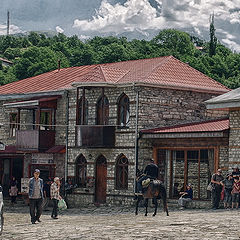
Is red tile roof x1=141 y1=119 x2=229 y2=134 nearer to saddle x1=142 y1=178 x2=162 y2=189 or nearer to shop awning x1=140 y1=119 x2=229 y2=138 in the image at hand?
shop awning x1=140 y1=119 x2=229 y2=138

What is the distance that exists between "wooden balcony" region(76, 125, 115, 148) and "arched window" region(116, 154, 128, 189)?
80cm

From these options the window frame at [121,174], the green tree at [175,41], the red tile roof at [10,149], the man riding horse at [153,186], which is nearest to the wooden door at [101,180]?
the window frame at [121,174]

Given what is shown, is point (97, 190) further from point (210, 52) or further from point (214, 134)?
point (210, 52)

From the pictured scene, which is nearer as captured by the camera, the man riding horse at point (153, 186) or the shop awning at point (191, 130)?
the man riding horse at point (153, 186)

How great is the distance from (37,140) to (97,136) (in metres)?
4.58

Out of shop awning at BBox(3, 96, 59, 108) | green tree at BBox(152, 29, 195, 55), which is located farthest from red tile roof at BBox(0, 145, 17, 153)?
green tree at BBox(152, 29, 195, 55)

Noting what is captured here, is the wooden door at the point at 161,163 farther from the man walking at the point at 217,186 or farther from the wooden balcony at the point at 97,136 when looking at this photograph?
the man walking at the point at 217,186

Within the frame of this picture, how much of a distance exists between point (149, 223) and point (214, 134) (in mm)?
8963

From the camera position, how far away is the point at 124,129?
31734 millimetres

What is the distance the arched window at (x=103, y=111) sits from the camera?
32.6 meters

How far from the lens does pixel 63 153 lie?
35156mm

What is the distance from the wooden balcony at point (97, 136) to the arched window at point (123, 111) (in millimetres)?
519

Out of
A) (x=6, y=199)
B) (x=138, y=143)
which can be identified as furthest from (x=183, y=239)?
(x=6, y=199)

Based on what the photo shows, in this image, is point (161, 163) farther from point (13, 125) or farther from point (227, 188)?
point (13, 125)
